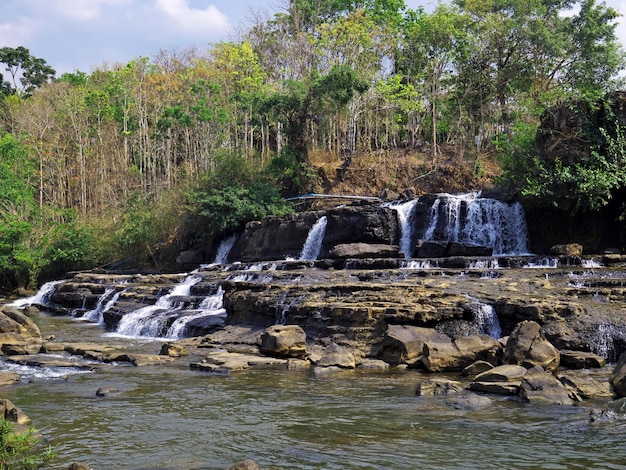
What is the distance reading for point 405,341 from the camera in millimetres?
12516

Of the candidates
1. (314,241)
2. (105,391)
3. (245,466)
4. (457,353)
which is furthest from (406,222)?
(245,466)

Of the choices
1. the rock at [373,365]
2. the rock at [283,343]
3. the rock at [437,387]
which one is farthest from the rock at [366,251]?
the rock at [437,387]

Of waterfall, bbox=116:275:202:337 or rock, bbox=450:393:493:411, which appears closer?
rock, bbox=450:393:493:411

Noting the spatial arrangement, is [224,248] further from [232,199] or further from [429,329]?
[429,329]

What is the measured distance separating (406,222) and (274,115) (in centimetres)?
1002

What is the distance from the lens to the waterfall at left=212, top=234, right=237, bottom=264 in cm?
2900

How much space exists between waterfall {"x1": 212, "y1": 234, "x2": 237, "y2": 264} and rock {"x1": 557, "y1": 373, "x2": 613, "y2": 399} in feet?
66.3

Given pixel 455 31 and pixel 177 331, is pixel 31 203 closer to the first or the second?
pixel 177 331

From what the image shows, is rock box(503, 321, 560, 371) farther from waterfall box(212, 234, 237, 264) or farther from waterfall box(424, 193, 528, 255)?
waterfall box(212, 234, 237, 264)

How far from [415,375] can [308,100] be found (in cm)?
2164

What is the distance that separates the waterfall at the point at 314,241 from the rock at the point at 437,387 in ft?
50.4

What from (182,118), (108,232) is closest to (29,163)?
(108,232)

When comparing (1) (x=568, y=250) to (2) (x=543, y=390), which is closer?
(2) (x=543, y=390)

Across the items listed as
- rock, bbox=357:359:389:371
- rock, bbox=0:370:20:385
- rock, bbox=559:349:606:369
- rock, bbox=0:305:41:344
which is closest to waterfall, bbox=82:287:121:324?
rock, bbox=0:305:41:344
